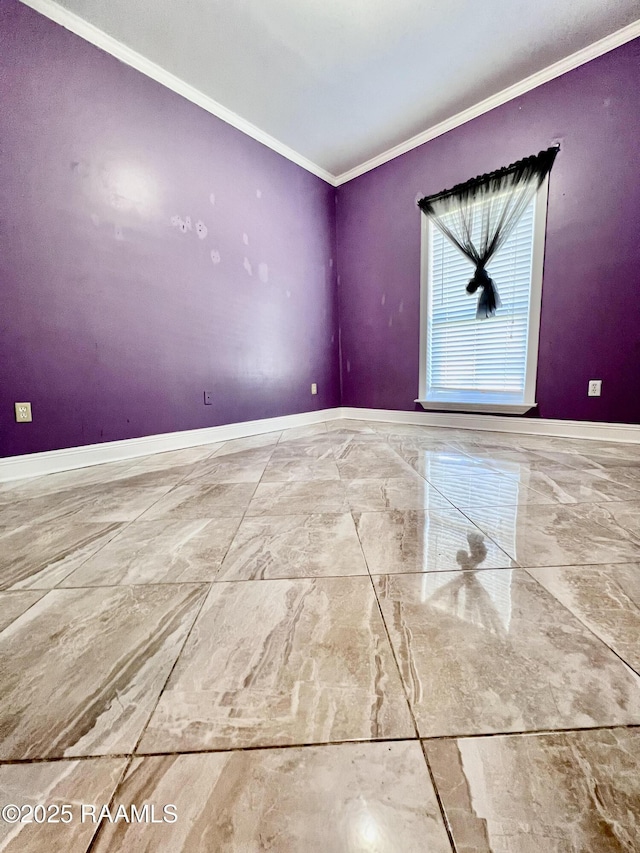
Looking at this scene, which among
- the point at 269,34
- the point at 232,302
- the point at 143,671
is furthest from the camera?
the point at 232,302

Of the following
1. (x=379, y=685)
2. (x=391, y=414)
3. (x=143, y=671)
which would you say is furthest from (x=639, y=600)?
(x=391, y=414)

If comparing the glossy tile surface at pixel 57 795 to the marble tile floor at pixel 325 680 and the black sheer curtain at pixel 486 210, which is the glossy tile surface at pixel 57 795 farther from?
the black sheer curtain at pixel 486 210

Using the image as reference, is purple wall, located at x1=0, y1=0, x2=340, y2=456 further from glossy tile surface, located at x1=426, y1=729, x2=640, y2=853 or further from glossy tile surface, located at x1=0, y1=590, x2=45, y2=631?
glossy tile surface, located at x1=426, y1=729, x2=640, y2=853

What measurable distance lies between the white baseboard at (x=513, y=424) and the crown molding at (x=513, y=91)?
234cm

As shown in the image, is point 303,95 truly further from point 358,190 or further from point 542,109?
point 542,109

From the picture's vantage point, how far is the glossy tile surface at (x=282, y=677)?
1.57 feet

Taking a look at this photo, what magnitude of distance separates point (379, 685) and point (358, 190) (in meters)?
4.04

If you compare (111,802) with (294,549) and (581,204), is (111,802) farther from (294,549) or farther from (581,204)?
(581,204)

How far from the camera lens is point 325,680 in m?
0.56

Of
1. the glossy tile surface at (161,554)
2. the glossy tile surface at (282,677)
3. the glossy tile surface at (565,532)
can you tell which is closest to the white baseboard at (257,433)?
the glossy tile surface at (161,554)

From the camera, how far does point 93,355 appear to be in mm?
2062

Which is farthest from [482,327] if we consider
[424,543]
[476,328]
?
[424,543]

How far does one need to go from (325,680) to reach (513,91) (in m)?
3.70

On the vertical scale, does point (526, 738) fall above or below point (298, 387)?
below
